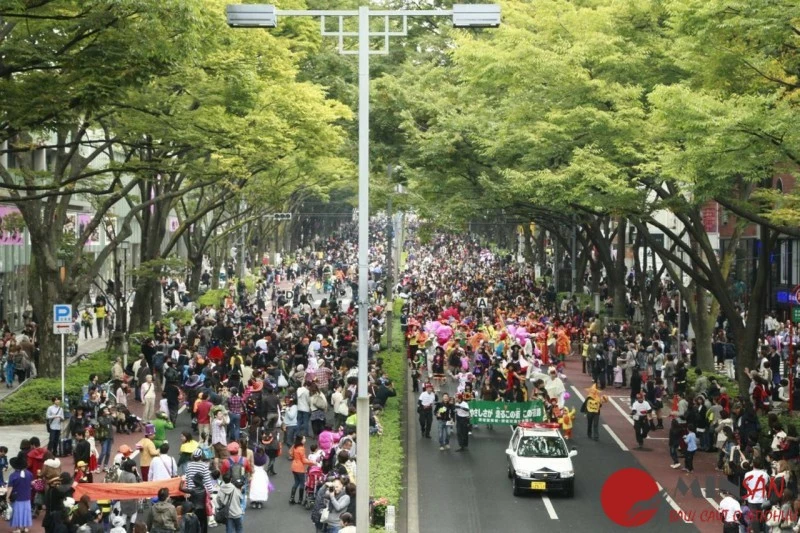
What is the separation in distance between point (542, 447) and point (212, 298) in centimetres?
3699

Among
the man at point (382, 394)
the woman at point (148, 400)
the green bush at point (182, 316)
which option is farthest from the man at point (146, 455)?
the green bush at point (182, 316)

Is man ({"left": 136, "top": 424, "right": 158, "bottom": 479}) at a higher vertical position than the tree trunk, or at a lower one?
lower

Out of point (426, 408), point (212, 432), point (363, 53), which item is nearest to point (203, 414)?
point (212, 432)

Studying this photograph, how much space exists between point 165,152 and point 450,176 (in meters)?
14.4

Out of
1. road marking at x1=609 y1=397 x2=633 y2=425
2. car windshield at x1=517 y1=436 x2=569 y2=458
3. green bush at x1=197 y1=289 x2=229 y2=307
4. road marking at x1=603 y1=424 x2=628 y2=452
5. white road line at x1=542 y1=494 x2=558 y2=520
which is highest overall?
green bush at x1=197 y1=289 x2=229 y2=307

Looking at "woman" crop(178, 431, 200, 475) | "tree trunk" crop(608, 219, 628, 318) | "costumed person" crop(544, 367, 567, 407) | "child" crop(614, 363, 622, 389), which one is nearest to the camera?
"woman" crop(178, 431, 200, 475)

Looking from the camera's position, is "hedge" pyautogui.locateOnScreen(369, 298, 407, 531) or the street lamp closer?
the street lamp

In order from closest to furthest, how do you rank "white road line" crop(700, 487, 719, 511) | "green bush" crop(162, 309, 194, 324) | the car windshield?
"white road line" crop(700, 487, 719, 511)
the car windshield
"green bush" crop(162, 309, 194, 324)

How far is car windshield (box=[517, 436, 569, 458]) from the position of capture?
960 inches

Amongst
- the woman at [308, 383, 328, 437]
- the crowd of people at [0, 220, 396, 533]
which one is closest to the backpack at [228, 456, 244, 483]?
the crowd of people at [0, 220, 396, 533]

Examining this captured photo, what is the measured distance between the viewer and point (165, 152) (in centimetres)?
3216

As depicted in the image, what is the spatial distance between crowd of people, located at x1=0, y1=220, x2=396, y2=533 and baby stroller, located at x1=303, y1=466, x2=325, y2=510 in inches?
0.9

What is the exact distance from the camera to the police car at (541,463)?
78.2 ft

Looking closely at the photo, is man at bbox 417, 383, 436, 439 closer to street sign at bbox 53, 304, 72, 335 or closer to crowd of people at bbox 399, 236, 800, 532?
crowd of people at bbox 399, 236, 800, 532
